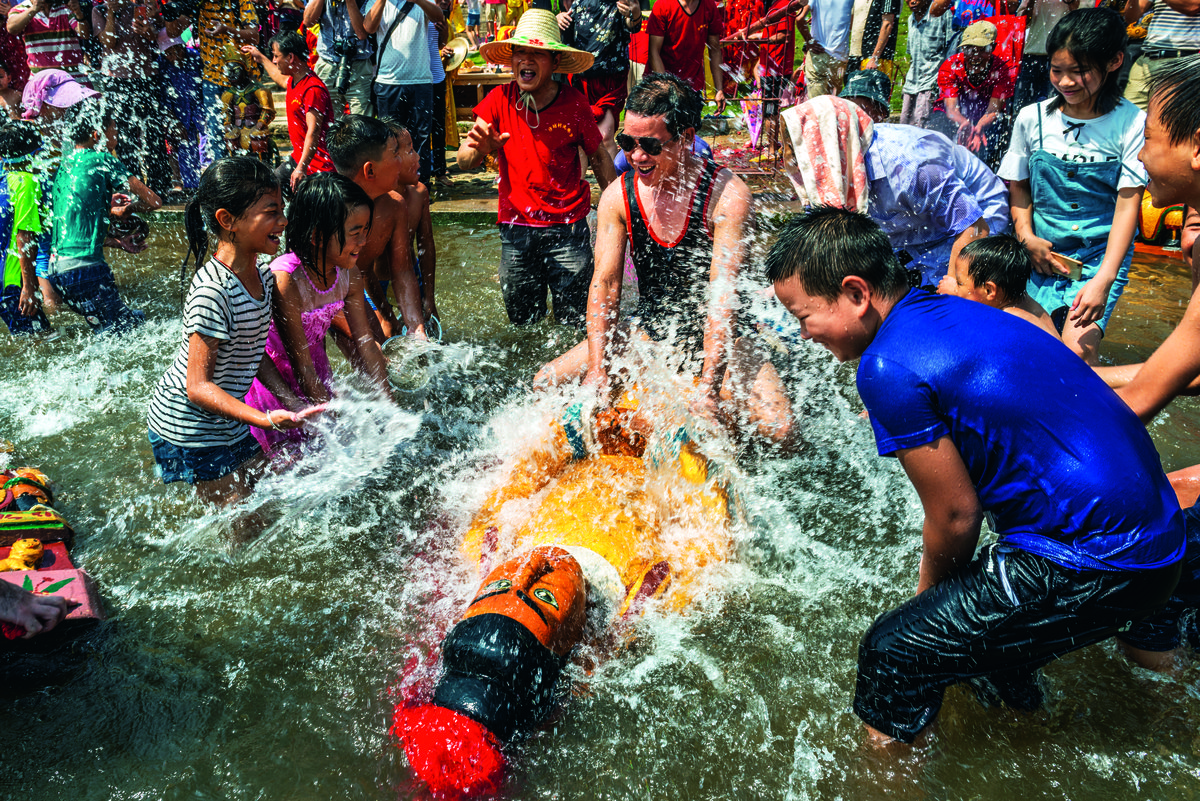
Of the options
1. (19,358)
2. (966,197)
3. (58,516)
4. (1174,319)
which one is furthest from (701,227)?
(19,358)

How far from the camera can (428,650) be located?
9.48ft

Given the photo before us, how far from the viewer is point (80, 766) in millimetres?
2471

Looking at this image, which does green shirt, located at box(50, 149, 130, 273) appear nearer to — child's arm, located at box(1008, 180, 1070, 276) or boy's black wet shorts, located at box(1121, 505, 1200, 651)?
child's arm, located at box(1008, 180, 1070, 276)

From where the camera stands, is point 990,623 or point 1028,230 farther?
point 1028,230

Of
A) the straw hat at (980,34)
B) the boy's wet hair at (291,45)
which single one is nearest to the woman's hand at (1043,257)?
the straw hat at (980,34)

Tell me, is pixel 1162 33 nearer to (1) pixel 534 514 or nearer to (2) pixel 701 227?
(2) pixel 701 227

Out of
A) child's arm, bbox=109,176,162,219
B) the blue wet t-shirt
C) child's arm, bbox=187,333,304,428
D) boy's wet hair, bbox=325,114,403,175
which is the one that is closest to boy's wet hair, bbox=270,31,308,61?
child's arm, bbox=109,176,162,219

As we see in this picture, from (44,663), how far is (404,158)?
8.78 ft

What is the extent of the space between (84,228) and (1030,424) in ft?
17.6

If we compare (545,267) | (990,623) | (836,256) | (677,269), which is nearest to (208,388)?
(677,269)

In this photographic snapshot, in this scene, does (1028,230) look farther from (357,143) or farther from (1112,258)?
(357,143)

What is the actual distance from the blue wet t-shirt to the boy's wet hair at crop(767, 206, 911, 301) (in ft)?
0.36

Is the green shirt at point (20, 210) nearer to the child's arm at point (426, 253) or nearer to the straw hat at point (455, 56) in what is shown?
the child's arm at point (426, 253)

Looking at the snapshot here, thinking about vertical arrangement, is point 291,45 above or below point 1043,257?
above
